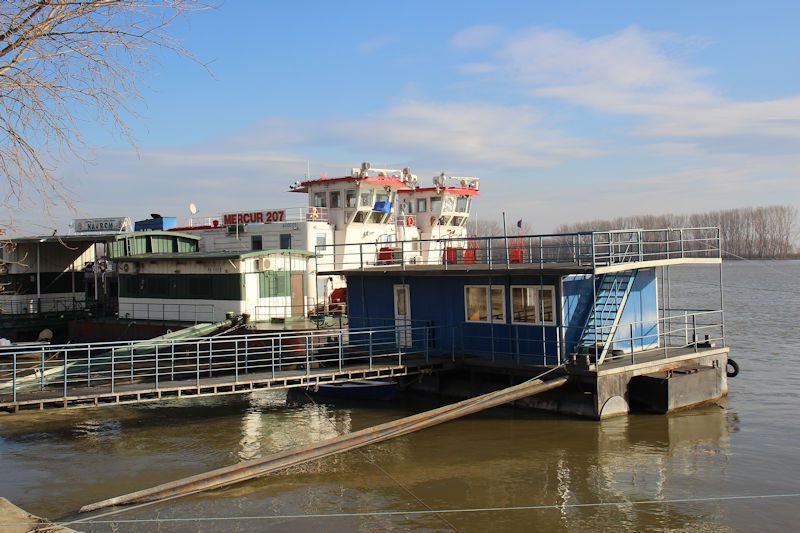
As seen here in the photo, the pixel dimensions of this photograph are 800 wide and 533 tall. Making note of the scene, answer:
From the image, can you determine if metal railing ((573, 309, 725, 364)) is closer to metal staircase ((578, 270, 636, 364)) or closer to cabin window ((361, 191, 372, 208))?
metal staircase ((578, 270, 636, 364))

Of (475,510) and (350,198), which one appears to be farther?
(350,198)

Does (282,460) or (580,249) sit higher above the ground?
(580,249)

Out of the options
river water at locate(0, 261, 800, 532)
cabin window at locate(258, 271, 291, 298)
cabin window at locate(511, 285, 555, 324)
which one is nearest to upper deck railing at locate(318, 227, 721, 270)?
cabin window at locate(511, 285, 555, 324)

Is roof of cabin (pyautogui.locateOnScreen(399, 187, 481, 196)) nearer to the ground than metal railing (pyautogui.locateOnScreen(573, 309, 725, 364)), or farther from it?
farther from it

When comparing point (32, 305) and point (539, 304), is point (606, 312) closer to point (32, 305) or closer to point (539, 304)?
point (539, 304)

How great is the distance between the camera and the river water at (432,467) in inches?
491

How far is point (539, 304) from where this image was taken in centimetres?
1939

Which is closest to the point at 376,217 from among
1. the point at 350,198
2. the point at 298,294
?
the point at 350,198

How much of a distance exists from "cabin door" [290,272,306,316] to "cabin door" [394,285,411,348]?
8781mm

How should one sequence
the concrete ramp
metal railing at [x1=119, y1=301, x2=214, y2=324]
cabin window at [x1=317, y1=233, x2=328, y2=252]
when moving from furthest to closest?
cabin window at [x1=317, y1=233, x2=328, y2=252] < metal railing at [x1=119, y1=301, x2=214, y2=324] < the concrete ramp

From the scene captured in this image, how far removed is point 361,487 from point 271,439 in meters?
4.41

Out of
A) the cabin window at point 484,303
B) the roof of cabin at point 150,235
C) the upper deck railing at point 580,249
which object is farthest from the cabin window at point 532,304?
the roof of cabin at point 150,235

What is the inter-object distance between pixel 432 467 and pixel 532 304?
6010 millimetres

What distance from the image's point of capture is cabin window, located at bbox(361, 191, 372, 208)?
1426 inches
